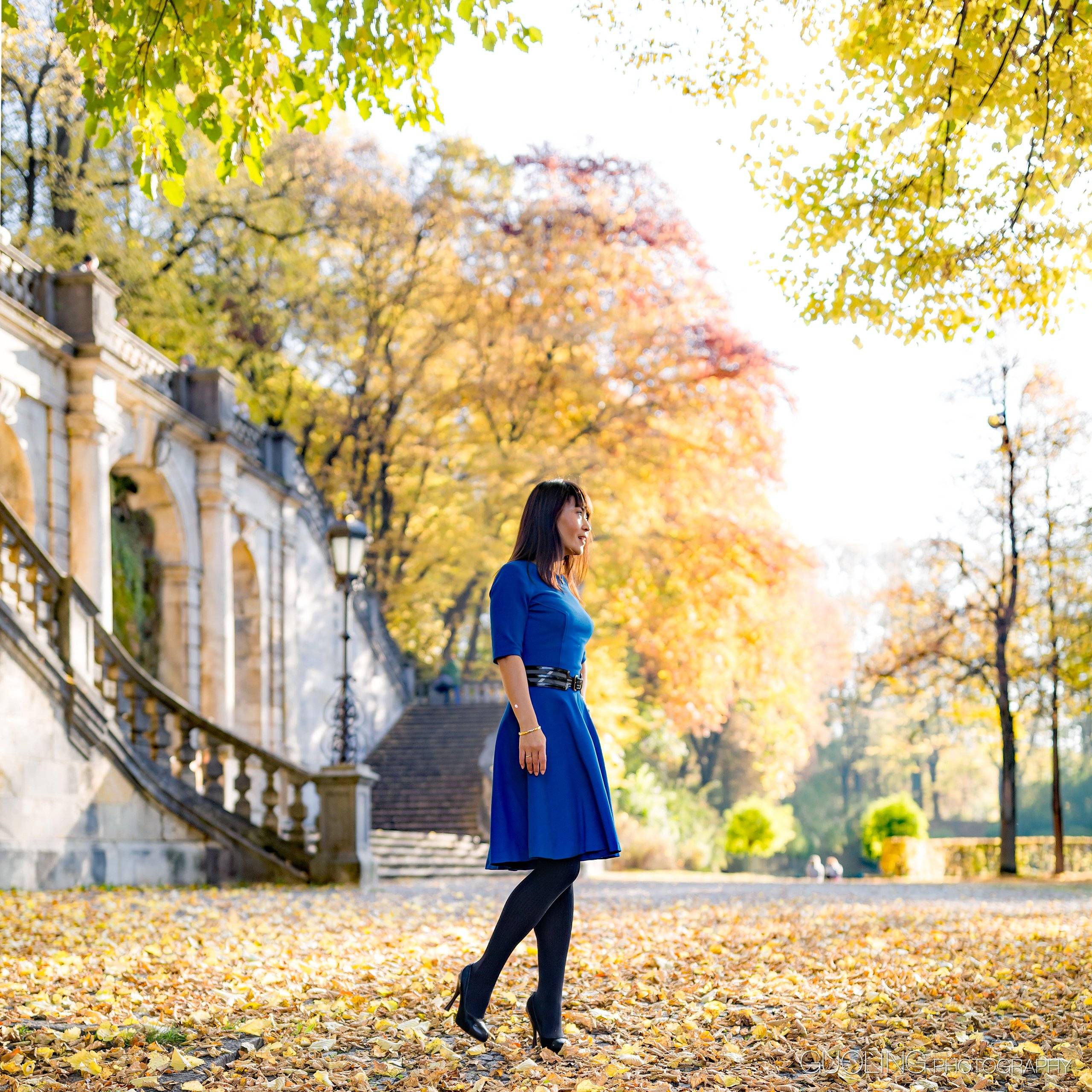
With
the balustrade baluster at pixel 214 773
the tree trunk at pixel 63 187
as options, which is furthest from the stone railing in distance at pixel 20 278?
the tree trunk at pixel 63 187

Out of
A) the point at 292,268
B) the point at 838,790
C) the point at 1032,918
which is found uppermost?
the point at 292,268

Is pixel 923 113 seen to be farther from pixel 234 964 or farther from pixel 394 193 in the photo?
pixel 394 193

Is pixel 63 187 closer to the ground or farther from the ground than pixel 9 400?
farther from the ground

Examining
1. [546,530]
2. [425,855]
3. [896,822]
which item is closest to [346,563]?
[425,855]

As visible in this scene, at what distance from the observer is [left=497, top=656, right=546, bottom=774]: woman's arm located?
3.91m

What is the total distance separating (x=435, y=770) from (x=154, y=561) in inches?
298

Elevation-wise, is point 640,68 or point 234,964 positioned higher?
point 640,68

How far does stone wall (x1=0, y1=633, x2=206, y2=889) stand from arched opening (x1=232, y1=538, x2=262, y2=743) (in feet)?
30.2

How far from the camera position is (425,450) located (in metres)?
25.8

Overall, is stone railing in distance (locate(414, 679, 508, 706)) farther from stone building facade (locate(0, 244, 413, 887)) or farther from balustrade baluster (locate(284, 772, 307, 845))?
balustrade baluster (locate(284, 772, 307, 845))

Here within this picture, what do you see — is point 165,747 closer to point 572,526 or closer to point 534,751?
point 572,526

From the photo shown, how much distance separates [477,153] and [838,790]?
37063mm

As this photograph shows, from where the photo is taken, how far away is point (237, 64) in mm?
6449

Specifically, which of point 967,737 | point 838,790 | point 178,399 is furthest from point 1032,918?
point 838,790
